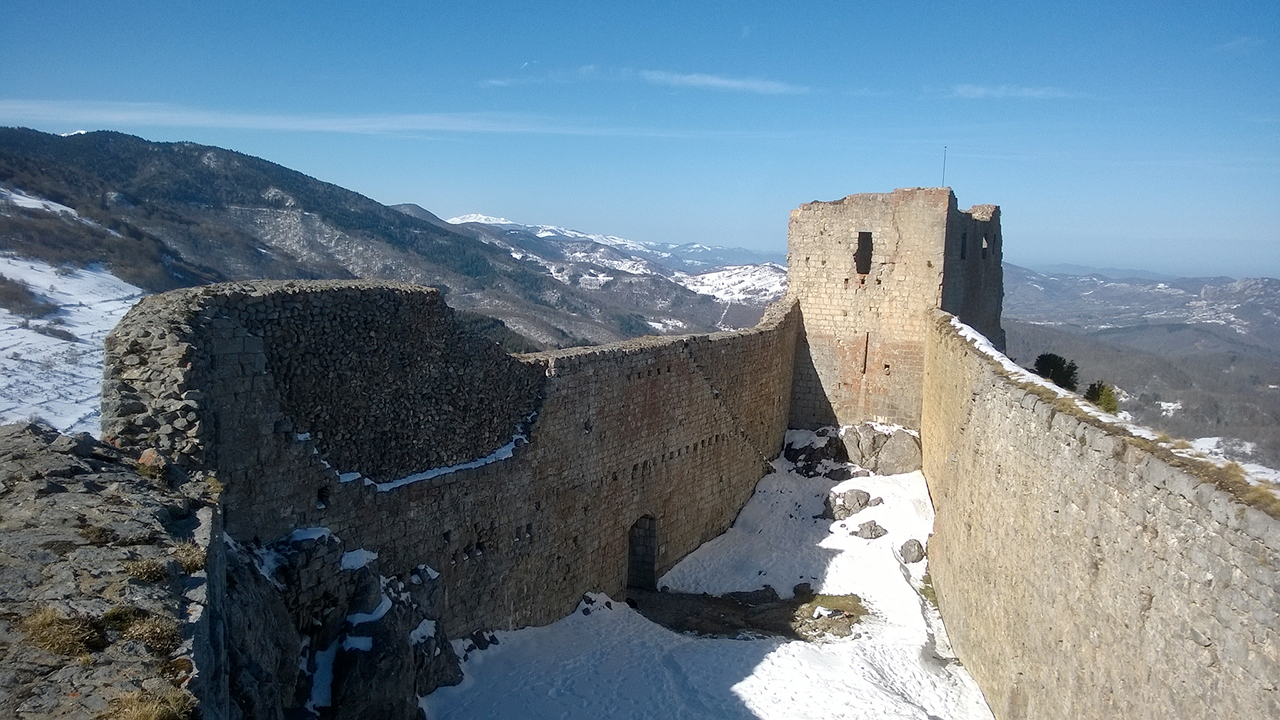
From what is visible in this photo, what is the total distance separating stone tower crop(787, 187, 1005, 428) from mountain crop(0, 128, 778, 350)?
4477cm

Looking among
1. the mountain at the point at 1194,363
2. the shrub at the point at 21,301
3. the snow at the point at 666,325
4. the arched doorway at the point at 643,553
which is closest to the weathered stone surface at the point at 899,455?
the mountain at the point at 1194,363

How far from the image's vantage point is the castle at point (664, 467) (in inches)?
250

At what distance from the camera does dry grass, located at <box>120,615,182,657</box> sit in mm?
4211

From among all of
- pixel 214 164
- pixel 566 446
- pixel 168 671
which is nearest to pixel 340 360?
pixel 566 446

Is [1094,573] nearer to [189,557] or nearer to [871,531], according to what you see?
[189,557]

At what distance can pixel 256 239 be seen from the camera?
288ft

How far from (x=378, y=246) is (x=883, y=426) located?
86741 millimetres

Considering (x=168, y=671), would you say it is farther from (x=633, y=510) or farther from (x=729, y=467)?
(x=729, y=467)

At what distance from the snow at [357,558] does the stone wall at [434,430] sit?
0.28m

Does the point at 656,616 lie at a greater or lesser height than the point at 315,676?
lesser

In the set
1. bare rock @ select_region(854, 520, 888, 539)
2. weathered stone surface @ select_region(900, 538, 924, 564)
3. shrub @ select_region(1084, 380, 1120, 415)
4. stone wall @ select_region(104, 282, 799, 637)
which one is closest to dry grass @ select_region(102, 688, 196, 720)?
stone wall @ select_region(104, 282, 799, 637)

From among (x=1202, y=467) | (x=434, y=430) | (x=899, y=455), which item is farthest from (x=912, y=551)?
(x=1202, y=467)

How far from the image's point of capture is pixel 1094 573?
764cm

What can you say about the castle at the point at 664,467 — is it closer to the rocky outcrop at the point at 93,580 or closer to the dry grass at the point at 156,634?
the dry grass at the point at 156,634
